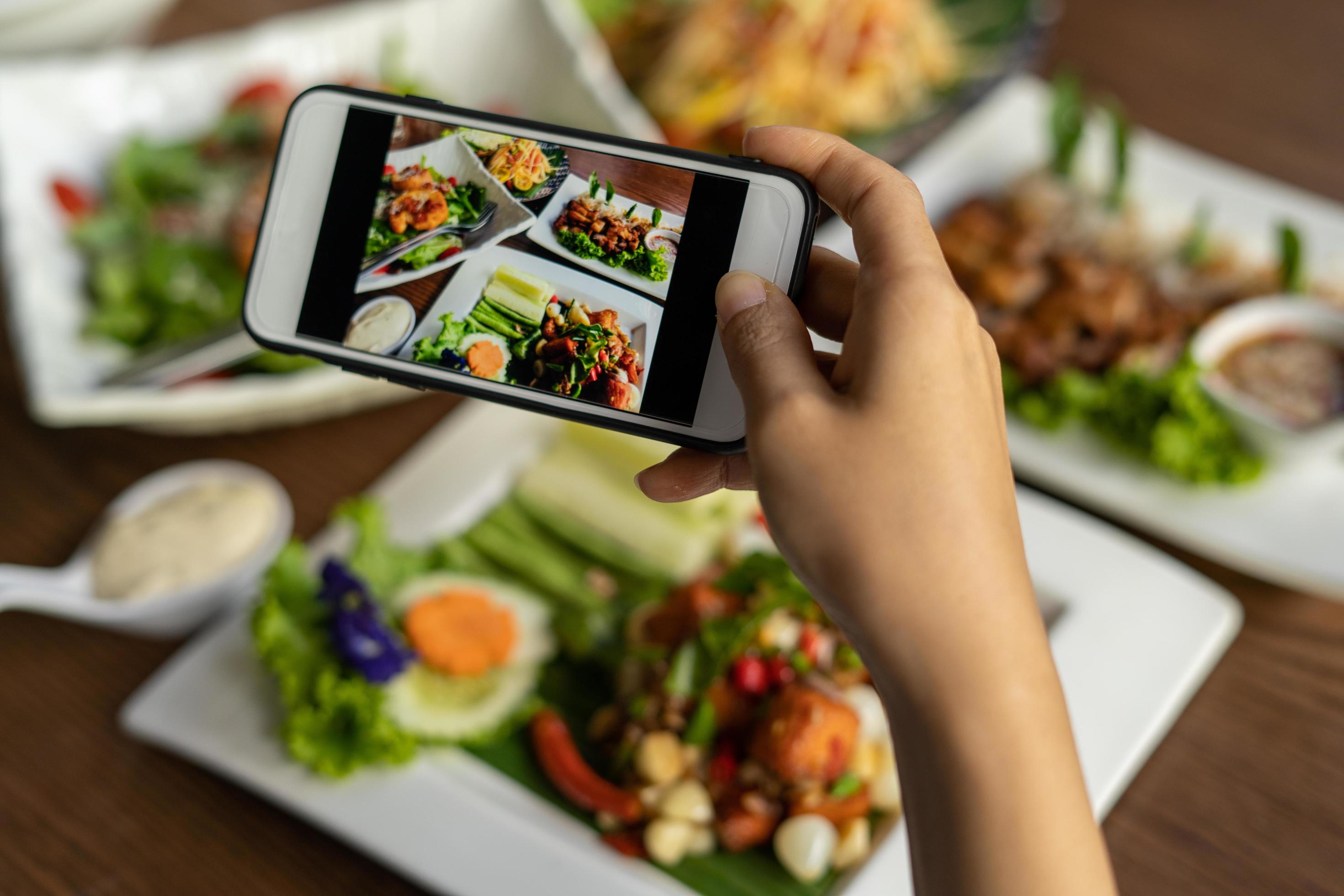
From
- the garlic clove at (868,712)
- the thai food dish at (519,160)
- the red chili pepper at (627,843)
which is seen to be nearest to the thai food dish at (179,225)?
the thai food dish at (519,160)

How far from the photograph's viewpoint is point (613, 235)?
956 mm

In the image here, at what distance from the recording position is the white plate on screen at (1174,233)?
62.2 inches

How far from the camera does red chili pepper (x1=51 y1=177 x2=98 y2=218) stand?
199 centimetres

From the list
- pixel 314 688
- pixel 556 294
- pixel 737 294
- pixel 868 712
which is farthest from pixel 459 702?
pixel 737 294

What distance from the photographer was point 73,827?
51.4 inches

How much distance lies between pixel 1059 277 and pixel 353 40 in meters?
1.80

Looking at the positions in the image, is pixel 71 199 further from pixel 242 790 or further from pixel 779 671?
pixel 779 671

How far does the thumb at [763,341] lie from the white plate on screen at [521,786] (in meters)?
0.76

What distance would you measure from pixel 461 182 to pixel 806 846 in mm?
964

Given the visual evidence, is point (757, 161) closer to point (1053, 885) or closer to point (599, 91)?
point (1053, 885)

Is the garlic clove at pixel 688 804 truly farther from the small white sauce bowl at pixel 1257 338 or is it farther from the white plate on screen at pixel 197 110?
the small white sauce bowl at pixel 1257 338

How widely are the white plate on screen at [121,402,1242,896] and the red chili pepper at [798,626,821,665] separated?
10.9 inches

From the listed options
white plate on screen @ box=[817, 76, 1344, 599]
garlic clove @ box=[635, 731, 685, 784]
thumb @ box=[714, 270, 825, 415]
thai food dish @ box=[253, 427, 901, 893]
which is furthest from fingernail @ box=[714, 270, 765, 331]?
white plate on screen @ box=[817, 76, 1344, 599]

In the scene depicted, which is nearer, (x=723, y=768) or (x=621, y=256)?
(x=621, y=256)
